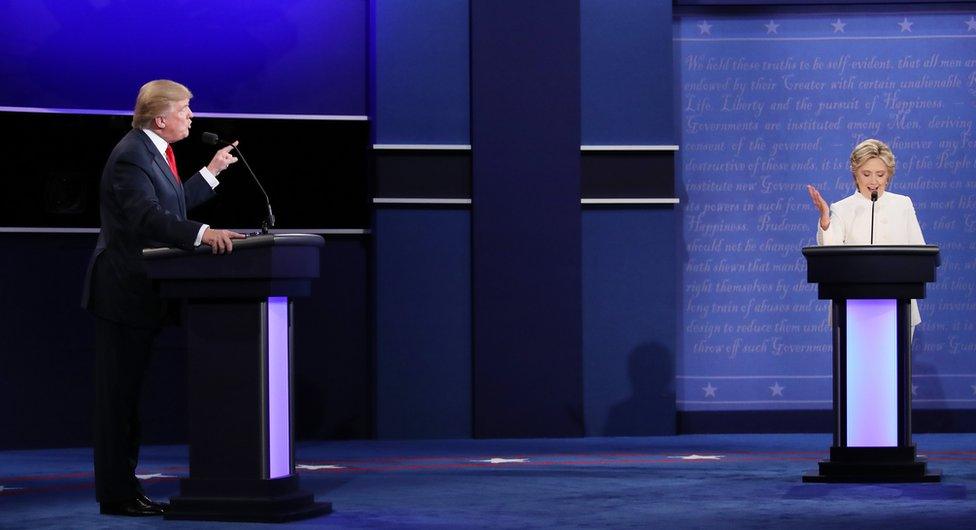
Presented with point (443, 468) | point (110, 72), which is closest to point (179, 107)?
point (443, 468)

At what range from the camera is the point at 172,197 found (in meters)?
5.28

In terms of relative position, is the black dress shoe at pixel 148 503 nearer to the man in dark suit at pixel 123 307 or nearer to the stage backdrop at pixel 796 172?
the man in dark suit at pixel 123 307

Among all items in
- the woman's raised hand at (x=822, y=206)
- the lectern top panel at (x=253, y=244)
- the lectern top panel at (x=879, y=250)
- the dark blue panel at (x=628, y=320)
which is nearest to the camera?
the lectern top panel at (x=253, y=244)

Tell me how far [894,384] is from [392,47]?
362 cm

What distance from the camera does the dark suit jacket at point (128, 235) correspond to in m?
5.14

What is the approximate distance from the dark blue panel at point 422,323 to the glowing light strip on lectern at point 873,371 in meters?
2.77

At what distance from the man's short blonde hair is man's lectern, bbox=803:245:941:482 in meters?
2.73

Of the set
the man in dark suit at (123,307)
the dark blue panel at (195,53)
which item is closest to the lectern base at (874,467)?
the man in dark suit at (123,307)

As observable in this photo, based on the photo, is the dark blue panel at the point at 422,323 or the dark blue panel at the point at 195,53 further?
the dark blue panel at the point at 422,323

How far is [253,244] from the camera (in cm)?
497

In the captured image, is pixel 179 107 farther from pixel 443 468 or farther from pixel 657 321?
pixel 657 321

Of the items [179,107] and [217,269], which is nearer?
[217,269]

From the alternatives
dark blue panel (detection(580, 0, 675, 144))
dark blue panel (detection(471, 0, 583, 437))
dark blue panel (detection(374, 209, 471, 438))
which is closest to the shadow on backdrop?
dark blue panel (detection(471, 0, 583, 437))

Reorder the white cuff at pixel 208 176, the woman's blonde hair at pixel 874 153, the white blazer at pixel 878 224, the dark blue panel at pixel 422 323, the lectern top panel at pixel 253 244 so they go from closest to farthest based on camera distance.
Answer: the lectern top panel at pixel 253 244
the white cuff at pixel 208 176
the woman's blonde hair at pixel 874 153
the white blazer at pixel 878 224
the dark blue panel at pixel 422 323
